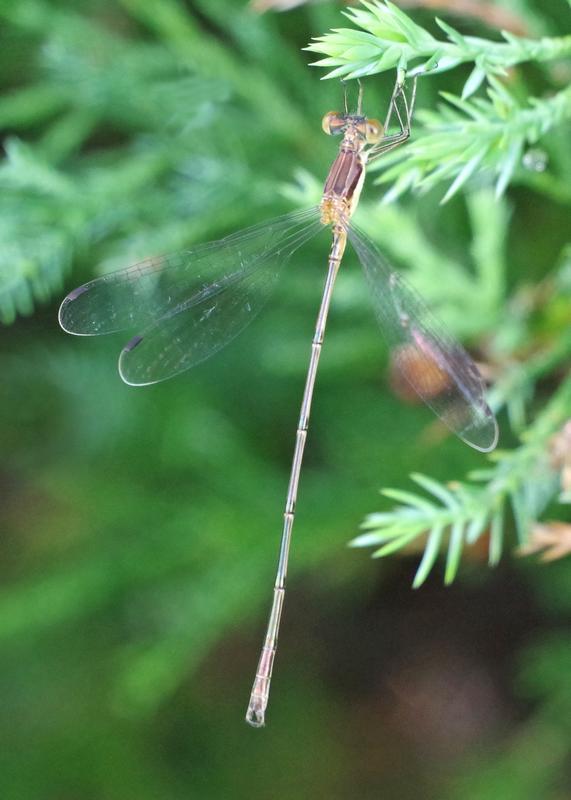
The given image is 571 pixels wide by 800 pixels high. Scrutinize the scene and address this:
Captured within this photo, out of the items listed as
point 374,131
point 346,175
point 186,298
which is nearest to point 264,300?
point 186,298

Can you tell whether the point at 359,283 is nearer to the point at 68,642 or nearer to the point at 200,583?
Answer: the point at 200,583

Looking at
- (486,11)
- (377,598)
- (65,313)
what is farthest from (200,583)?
(486,11)

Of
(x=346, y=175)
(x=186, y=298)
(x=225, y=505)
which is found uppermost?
(x=346, y=175)

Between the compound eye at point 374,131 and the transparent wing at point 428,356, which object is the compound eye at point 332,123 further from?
the transparent wing at point 428,356

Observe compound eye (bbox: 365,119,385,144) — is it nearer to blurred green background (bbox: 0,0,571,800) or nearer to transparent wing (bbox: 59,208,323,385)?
transparent wing (bbox: 59,208,323,385)

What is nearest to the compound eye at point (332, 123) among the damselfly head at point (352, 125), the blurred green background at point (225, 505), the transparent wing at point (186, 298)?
the damselfly head at point (352, 125)

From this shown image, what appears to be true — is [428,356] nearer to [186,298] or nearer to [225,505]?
[186,298]
